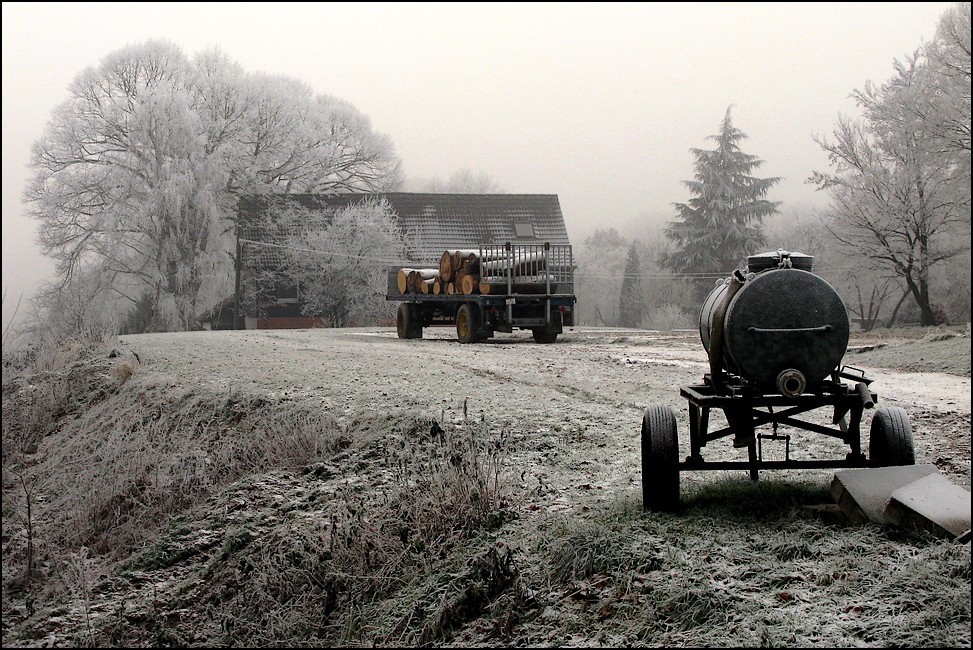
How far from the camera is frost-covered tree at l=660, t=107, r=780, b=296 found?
1624 inches

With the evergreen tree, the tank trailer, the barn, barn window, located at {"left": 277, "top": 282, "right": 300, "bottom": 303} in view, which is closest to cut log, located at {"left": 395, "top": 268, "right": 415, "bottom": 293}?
the barn

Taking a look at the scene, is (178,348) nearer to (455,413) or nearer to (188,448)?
(188,448)

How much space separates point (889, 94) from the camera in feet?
88.2

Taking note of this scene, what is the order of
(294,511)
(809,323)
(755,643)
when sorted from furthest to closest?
(294,511)
(809,323)
(755,643)

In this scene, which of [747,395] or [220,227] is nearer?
[747,395]

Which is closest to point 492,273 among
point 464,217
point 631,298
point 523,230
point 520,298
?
point 520,298

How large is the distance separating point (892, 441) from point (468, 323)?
601 inches

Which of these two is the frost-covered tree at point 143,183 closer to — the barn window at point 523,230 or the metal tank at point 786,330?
the barn window at point 523,230

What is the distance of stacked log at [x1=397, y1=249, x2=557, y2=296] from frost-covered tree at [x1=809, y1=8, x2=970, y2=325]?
10.8 m

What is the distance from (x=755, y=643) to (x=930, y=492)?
1770mm

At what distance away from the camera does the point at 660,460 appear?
580 cm

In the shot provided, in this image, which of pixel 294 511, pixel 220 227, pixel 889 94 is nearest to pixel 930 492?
pixel 294 511

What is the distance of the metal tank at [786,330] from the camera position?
5848mm

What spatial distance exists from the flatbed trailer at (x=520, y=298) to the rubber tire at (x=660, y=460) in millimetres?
14755
